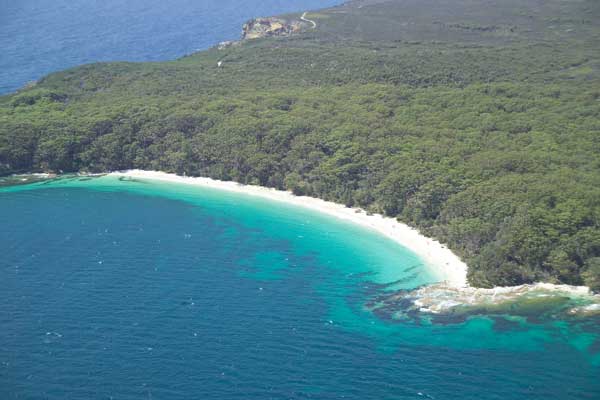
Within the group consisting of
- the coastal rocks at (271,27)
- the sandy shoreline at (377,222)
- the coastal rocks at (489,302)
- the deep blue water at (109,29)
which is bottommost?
the sandy shoreline at (377,222)

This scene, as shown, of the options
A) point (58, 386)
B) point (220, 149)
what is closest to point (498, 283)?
point (58, 386)

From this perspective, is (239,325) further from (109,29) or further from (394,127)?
(109,29)

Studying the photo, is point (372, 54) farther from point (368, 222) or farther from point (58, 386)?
point (58, 386)

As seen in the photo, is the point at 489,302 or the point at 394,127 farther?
the point at 394,127

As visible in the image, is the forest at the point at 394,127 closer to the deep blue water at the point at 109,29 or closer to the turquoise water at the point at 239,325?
the turquoise water at the point at 239,325

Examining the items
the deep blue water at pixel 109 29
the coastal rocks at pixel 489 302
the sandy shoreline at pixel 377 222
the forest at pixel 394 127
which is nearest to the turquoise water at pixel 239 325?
the coastal rocks at pixel 489 302

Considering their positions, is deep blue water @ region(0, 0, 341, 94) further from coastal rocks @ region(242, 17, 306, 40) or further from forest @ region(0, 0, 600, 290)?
forest @ region(0, 0, 600, 290)

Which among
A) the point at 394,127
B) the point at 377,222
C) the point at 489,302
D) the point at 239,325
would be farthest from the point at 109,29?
the point at 489,302
